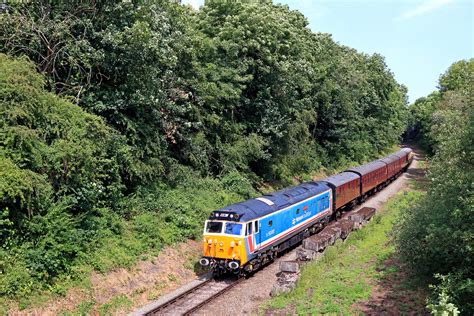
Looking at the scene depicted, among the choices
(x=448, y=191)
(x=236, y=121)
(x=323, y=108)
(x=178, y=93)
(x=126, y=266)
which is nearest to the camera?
(x=448, y=191)

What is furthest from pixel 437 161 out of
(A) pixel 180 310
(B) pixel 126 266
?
(B) pixel 126 266

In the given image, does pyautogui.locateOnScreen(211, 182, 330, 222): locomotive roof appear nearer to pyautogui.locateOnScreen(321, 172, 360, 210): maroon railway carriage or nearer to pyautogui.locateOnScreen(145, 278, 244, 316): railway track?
pyautogui.locateOnScreen(321, 172, 360, 210): maroon railway carriage

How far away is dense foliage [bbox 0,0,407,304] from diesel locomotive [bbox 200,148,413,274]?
3227 mm

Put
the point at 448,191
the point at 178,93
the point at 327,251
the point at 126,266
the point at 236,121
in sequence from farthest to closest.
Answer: the point at 236,121 < the point at 178,93 < the point at 327,251 < the point at 126,266 < the point at 448,191

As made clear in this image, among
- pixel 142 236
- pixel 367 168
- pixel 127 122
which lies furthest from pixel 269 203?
pixel 367 168

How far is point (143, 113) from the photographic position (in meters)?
22.9

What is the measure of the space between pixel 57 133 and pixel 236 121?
703 inches

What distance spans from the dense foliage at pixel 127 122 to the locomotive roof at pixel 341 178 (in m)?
5.24

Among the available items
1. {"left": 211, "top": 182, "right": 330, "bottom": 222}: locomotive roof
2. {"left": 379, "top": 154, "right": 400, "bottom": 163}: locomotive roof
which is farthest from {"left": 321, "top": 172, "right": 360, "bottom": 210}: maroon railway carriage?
{"left": 379, "top": 154, "right": 400, "bottom": 163}: locomotive roof

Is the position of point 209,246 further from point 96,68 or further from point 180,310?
point 96,68

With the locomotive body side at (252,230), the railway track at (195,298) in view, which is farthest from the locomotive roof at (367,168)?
the railway track at (195,298)

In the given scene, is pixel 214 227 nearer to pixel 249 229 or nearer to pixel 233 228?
pixel 233 228

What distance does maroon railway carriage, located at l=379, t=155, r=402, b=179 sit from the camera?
4713 cm

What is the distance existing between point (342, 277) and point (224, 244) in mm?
5056
